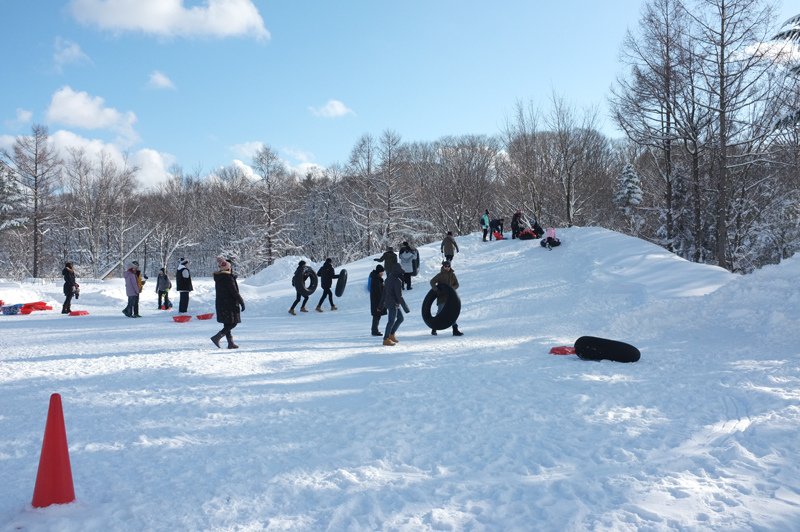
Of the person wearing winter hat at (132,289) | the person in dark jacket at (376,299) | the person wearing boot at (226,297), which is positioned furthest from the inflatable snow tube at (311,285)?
the person wearing boot at (226,297)

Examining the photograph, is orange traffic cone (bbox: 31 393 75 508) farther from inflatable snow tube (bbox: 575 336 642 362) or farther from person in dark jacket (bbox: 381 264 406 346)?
inflatable snow tube (bbox: 575 336 642 362)

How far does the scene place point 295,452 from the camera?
438 cm

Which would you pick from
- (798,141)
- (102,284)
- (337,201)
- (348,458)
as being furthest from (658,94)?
(337,201)

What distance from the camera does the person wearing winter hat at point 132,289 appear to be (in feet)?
48.4

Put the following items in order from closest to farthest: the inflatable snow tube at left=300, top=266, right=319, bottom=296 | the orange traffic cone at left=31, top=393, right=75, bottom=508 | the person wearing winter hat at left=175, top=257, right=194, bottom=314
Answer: the orange traffic cone at left=31, top=393, right=75, bottom=508
the inflatable snow tube at left=300, top=266, right=319, bottom=296
the person wearing winter hat at left=175, top=257, right=194, bottom=314

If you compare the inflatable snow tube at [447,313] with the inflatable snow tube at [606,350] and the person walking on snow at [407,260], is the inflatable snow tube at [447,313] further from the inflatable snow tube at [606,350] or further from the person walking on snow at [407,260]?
the person walking on snow at [407,260]

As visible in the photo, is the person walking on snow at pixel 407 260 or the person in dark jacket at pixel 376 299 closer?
the person in dark jacket at pixel 376 299

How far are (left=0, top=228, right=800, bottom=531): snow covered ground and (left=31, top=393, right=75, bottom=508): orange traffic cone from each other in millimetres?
87

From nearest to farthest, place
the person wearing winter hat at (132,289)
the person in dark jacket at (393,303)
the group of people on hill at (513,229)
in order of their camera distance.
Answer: the person in dark jacket at (393,303) → the person wearing winter hat at (132,289) → the group of people on hill at (513,229)

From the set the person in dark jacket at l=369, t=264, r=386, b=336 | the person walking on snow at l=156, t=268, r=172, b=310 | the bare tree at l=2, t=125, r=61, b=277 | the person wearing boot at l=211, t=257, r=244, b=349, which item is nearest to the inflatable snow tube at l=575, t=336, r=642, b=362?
the person in dark jacket at l=369, t=264, r=386, b=336

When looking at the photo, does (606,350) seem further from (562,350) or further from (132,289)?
(132,289)

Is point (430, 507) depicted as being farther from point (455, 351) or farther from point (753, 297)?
point (753, 297)

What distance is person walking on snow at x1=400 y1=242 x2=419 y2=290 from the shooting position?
17625 millimetres

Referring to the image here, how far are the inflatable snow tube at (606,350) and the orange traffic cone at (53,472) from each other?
7122 mm
